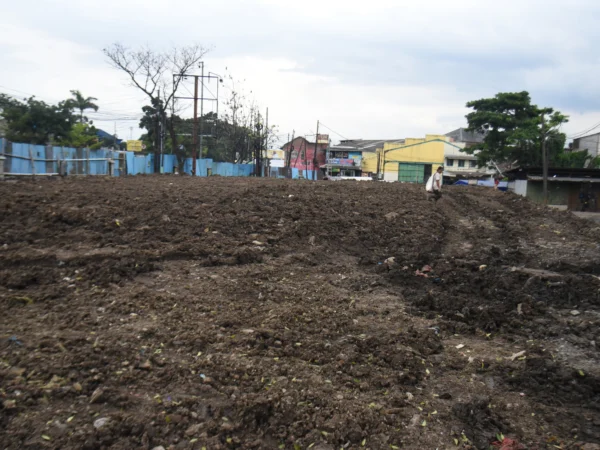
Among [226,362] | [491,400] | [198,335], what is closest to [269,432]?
[226,362]

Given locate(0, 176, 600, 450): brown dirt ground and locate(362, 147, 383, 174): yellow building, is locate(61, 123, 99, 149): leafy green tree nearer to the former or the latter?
locate(0, 176, 600, 450): brown dirt ground

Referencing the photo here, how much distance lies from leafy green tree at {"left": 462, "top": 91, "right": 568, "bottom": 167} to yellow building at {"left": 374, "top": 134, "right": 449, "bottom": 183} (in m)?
17.4

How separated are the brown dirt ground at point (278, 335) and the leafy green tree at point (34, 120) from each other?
23.8m

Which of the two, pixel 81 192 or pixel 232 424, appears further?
pixel 81 192

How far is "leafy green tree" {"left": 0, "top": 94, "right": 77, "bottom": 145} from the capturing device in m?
29.0

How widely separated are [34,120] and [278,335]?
30.8m

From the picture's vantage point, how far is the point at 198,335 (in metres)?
3.90

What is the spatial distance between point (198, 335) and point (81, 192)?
7.41 metres

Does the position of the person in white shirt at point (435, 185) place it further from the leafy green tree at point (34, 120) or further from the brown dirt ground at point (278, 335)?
the leafy green tree at point (34, 120)

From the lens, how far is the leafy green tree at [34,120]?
29000 mm

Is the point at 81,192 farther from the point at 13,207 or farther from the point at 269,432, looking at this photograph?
the point at 269,432

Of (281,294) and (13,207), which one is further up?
(13,207)

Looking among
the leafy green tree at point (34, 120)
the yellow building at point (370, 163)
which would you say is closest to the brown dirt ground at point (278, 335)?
the leafy green tree at point (34, 120)

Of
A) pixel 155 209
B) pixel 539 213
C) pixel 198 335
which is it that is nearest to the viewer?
pixel 198 335
